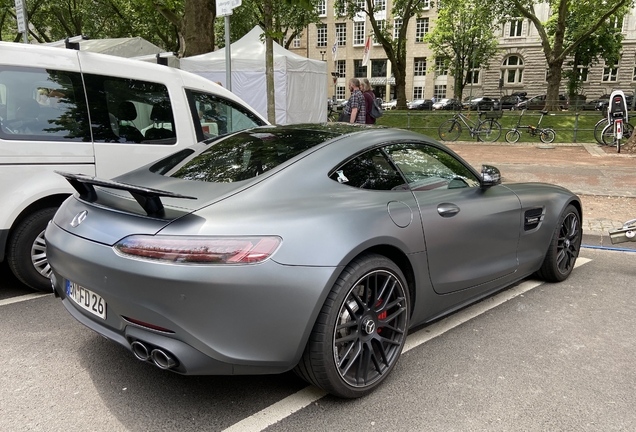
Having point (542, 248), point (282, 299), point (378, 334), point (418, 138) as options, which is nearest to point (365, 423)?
point (378, 334)

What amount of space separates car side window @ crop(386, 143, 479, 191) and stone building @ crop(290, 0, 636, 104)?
44699 mm

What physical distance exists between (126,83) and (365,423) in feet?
11.7

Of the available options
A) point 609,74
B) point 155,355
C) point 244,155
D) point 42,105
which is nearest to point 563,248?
point 244,155

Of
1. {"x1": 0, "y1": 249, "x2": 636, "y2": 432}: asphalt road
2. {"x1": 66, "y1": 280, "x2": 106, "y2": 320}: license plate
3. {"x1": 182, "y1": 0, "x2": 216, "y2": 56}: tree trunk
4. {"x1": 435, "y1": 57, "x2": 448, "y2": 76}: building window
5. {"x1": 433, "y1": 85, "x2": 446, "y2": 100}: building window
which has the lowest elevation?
{"x1": 0, "y1": 249, "x2": 636, "y2": 432}: asphalt road

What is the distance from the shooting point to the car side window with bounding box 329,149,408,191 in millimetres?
2832

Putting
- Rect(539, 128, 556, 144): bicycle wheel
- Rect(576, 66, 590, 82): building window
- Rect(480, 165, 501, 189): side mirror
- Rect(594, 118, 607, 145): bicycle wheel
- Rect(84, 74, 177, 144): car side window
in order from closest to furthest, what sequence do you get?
Rect(480, 165, 501, 189): side mirror
Rect(84, 74, 177, 144): car side window
Rect(594, 118, 607, 145): bicycle wheel
Rect(539, 128, 556, 144): bicycle wheel
Rect(576, 66, 590, 82): building window

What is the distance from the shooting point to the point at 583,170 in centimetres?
1064

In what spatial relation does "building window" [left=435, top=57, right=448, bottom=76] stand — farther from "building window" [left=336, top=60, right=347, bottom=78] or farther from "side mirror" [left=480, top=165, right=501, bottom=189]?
"side mirror" [left=480, top=165, right=501, bottom=189]

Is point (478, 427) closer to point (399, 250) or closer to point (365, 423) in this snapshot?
point (365, 423)

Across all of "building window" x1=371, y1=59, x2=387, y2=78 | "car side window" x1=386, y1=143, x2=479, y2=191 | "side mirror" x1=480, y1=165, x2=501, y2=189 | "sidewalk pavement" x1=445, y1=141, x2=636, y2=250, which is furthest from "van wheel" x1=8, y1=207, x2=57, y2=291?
"building window" x1=371, y1=59, x2=387, y2=78

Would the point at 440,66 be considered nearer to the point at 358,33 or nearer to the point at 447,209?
the point at 358,33

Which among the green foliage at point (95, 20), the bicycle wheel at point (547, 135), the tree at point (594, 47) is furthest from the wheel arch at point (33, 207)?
the tree at point (594, 47)

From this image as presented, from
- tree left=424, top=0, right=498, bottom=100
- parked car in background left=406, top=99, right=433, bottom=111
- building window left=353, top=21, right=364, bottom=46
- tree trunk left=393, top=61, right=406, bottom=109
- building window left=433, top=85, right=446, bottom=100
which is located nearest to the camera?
tree trunk left=393, top=61, right=406, bottom=109

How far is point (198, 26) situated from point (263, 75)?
225cm
